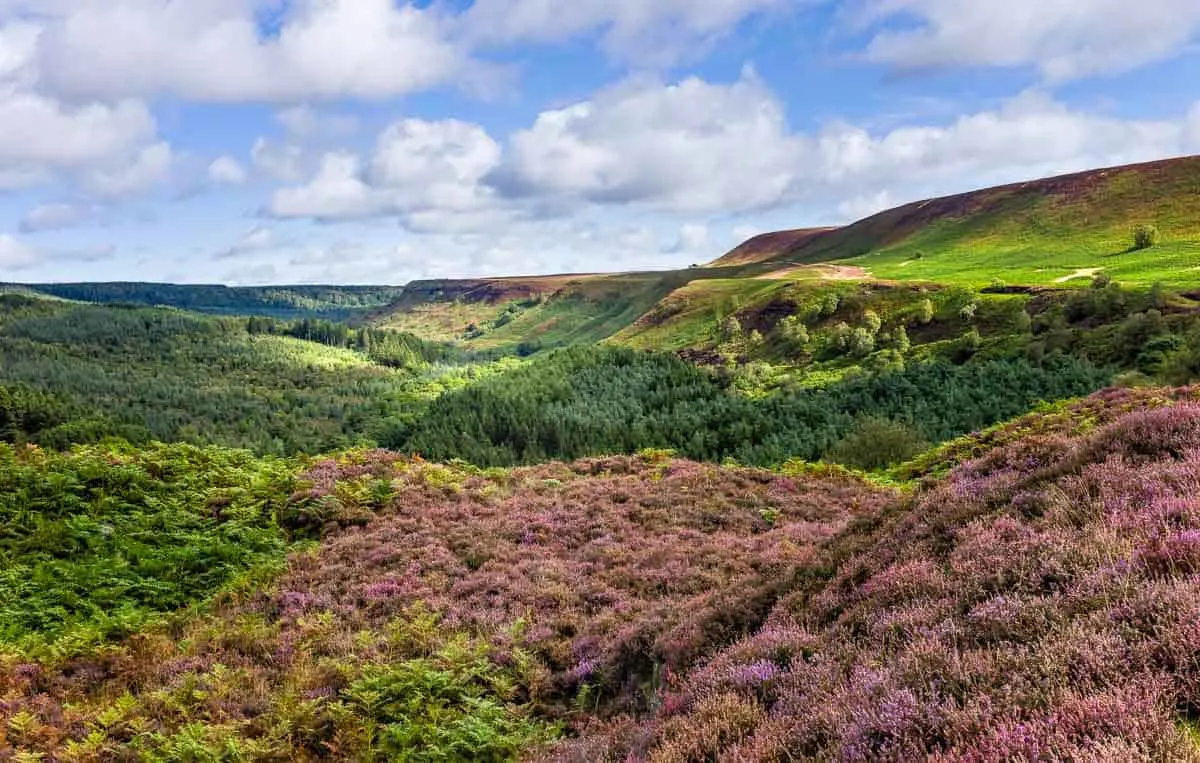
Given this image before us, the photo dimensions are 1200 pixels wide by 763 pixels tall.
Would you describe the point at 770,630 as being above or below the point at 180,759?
above

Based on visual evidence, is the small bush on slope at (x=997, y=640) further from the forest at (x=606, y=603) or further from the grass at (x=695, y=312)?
the grass at (x=695, y=312)

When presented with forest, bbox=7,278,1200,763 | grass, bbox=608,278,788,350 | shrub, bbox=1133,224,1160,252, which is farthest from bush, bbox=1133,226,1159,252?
forest, bbox=7,278,1200,763

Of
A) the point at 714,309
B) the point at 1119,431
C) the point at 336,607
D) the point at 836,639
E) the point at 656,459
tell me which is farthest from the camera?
the point at 714,309

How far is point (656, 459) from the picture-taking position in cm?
2783

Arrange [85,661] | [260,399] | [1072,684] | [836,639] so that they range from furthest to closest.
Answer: [260,399] < [85,661] < [836,639] < [1072,684]

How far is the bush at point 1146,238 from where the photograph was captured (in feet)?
314

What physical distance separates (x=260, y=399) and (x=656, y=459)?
19783 cm

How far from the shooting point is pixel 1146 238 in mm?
95938

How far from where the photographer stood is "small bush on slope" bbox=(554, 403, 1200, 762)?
416cm

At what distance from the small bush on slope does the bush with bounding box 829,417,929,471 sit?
1175 inches

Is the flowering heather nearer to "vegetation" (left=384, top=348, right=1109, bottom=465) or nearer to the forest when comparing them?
the forest

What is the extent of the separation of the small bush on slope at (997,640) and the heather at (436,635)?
1649mm

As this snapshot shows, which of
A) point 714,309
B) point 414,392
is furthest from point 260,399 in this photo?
point 714,309

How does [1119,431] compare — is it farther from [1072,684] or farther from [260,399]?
[260,399]
